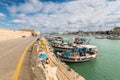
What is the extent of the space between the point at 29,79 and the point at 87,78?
545 inches

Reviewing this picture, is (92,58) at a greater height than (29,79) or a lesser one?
lesser

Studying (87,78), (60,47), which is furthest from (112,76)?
(60,47)

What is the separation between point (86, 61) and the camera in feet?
98.0

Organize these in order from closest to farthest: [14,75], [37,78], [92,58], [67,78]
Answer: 1. [37,78]
2. [14,75]
3. [67,78]
4. [92,58]

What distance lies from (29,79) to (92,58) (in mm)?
25225

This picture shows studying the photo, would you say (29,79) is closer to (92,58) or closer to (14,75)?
(14,75)

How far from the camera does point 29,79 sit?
724cm

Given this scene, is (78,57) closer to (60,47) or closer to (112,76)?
(112,76)

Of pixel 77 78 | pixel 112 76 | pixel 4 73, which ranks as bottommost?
pixel 112 76

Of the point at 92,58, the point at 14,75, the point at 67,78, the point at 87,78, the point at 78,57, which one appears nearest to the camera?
the point at 14,75

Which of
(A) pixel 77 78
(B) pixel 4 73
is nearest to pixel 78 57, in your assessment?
(A) pixel 77 78

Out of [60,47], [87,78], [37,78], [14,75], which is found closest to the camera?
[37,78]

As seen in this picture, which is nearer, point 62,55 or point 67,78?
point 67,78

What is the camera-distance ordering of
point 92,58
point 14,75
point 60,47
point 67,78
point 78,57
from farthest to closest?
1. point 60,47
2. point 92,58
3. point 78,57
4. point 67,78
5. point 14,75
